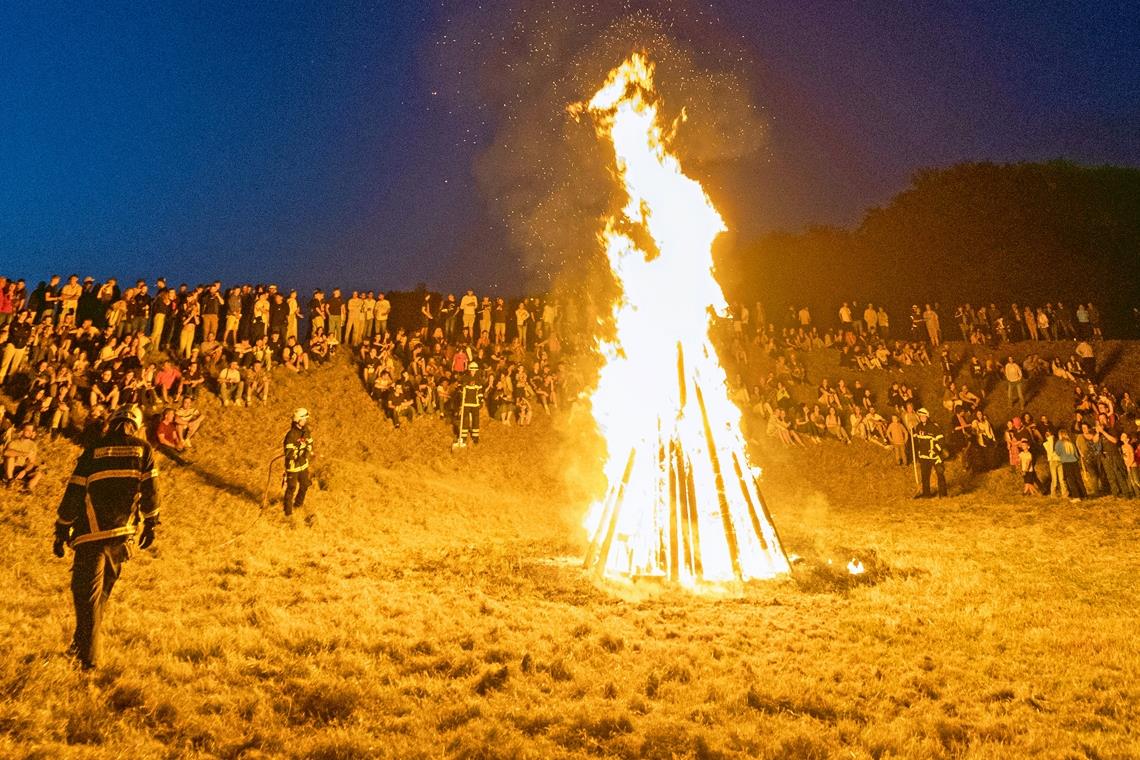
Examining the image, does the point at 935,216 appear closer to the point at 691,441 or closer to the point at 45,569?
the point at 691,441

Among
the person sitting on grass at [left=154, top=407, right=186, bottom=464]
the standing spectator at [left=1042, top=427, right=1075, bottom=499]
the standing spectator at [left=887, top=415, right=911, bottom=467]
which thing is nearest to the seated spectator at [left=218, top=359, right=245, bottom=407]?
the person sitting on grass at [left=154, top=407, right=186, bottom=464]

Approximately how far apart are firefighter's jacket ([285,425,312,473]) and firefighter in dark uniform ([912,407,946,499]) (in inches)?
650

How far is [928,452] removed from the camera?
17.5 metres

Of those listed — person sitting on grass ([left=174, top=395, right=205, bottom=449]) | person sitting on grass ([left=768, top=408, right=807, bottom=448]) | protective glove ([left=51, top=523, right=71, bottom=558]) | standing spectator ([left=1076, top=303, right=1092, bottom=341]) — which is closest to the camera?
protective glove ([left=51, top=523, right=71, bottom=558])

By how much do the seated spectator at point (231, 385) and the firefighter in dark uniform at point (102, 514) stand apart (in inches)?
479

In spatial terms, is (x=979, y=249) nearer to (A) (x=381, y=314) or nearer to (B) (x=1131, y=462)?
(B) (x=1131, y=462)

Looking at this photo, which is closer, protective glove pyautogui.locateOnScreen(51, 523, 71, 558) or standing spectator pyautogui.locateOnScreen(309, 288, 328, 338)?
protective glove pyautogui.locateOnScreen(51, 523, 71, 558)

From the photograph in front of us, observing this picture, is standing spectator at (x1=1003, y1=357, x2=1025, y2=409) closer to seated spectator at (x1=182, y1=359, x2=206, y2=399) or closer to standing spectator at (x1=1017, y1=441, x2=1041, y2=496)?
standing spectator at (x1=1017, y1=441, x2=1041, y2=496)

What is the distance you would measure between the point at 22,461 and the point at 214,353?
22.4 feet

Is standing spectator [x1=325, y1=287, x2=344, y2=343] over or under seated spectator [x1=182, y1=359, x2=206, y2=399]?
over

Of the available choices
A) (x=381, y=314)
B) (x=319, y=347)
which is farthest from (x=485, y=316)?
(x=319, y=347)

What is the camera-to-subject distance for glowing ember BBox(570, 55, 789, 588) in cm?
1031

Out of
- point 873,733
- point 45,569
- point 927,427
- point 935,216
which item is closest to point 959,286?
point 935,216

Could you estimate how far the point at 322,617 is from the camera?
748cm
